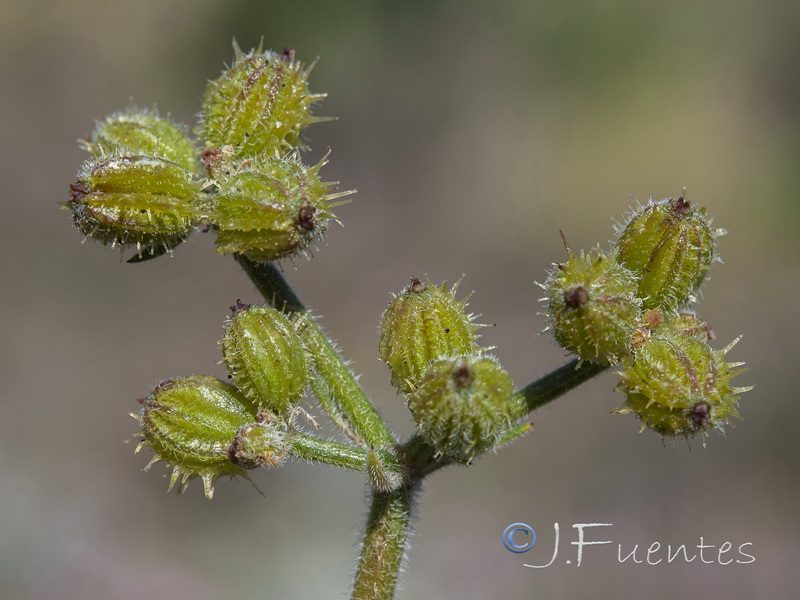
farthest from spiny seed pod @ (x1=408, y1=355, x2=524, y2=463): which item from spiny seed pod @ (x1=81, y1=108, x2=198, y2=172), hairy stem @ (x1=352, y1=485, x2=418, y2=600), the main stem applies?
spiny seed pod @ (x1=81, y1=108, x2=198, y2=172)

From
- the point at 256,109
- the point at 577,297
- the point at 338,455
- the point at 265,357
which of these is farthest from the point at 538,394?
the point at 256,109

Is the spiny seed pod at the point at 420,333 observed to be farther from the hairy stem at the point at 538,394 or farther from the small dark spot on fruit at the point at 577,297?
the small dark spot on fruit at the point at 577,297

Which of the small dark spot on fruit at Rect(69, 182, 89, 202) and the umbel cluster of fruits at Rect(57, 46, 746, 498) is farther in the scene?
the small dark spot on fruit at Rect(69, 182, 89, 202)

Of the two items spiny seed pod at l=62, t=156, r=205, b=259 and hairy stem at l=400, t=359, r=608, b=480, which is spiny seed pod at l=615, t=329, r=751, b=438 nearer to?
hairy stem at l=400, t=359, r=608, b=480

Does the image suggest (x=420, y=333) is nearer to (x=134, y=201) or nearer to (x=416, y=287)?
(x=416, y=287)

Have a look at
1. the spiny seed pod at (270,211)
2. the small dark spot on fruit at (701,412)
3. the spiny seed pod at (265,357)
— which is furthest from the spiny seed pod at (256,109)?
the small dark spot on fruit at (701,412)

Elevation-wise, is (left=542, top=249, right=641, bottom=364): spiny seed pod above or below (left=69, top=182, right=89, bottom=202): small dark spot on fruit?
below

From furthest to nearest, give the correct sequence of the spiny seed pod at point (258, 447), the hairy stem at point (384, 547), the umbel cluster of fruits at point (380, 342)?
the hairy stem at point (384, 547) → the spiny seed pod at point (258, 447) → the umbel cluster of fruits at point (380, 342)
